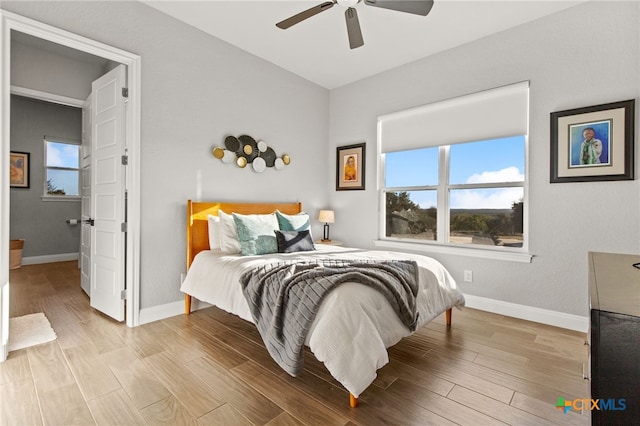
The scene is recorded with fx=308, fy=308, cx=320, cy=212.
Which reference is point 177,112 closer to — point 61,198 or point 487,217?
point 487,217

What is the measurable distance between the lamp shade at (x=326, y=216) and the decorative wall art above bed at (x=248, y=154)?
0.90 m

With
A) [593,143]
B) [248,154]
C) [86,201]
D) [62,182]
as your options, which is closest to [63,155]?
[62,182]

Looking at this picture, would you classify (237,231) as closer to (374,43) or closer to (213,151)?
(213,151)

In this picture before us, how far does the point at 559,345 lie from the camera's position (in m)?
2.46

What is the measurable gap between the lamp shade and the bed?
545 mm

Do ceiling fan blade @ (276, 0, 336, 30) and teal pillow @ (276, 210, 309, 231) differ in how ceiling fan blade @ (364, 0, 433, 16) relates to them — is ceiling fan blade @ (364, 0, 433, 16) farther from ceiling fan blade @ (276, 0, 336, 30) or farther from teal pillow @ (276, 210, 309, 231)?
teal pillow @ (276, 210, 309, 231)

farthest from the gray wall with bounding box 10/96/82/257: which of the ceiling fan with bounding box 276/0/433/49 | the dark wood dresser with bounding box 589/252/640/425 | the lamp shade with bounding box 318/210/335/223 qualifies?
the dark wood dresser with bounding box 589/252/640/425

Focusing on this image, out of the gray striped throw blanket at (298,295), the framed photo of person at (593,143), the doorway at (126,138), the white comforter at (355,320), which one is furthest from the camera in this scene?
the framed photo of person at (593,143)

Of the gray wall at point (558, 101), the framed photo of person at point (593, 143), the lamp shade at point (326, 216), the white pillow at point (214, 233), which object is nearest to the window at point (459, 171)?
the gray wall at point (558, 101)

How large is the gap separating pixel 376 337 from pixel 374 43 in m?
3.15

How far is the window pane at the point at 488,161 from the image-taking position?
3209 mm

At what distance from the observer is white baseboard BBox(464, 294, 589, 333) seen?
2.77 m

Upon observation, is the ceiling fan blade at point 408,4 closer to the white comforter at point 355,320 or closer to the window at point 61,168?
the white comforter at point 355,320

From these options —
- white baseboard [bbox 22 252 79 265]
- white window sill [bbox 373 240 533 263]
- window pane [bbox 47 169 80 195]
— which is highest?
window pane [bbox 47 169 80 195]
